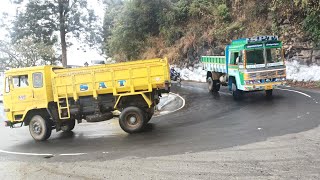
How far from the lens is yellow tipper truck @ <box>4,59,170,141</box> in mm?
12180

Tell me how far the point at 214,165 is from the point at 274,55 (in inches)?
386

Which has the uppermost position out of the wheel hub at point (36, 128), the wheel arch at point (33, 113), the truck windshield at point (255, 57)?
the truck windshield at point (255, 57)

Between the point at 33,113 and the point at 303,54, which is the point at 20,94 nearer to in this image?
the point at 33,113

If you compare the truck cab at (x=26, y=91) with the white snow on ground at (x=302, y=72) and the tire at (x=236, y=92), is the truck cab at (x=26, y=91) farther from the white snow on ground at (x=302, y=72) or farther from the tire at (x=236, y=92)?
the white snow on ground at (x=302, y=72)

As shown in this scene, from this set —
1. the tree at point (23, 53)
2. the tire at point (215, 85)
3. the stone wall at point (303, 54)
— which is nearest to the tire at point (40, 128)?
the tire at point (215, 85)

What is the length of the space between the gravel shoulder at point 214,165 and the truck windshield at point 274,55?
6889 mm

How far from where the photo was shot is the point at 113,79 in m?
12.2

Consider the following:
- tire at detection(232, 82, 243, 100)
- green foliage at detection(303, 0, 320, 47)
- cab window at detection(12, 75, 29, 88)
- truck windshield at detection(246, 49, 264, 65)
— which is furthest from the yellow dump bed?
green foliage at detection(303, 0, 320, 47)

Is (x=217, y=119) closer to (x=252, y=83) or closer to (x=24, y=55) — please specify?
(x=252, y=83)

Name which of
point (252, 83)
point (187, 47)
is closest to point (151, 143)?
point (252, 83)

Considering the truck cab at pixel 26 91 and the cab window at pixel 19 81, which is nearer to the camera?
the truck cab at pixel 26 91

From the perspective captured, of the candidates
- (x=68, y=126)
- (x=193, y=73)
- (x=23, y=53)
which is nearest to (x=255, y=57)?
(x=68, y=126)

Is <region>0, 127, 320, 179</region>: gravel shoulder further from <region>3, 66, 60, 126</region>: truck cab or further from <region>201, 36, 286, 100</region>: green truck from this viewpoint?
<region>201, 36, 286, 100</region>: green truck

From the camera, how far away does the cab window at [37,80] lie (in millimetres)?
12586
